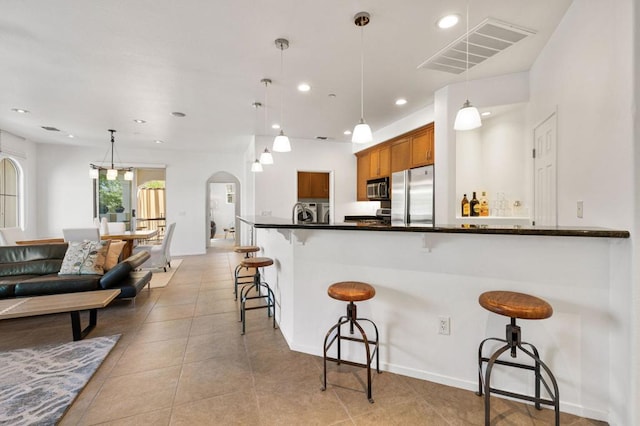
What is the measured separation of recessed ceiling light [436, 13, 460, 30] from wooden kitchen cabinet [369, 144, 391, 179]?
2.80 m

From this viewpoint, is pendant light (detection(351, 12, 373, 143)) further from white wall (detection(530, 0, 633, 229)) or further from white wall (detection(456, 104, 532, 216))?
white wall (detection(456, 104, 532, 216))

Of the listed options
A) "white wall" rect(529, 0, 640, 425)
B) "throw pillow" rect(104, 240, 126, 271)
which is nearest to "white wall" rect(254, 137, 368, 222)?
"throw pillow" rect(104, 240, 126, 271)

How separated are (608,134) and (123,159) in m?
8.62

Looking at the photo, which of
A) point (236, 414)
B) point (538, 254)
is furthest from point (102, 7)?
point (538, 254)

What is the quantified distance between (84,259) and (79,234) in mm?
1178

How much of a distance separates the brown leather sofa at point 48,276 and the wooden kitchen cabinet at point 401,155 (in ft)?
13.6

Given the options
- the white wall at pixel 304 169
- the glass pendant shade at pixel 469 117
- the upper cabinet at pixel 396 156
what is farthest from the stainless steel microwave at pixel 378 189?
the glass pendant shade at pixel 469 117

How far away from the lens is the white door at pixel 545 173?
2.58m

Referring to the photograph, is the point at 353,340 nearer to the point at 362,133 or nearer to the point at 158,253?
the point at 362,133

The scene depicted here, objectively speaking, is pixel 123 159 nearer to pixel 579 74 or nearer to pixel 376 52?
pixel 376 52

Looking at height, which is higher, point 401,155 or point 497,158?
point 401,155

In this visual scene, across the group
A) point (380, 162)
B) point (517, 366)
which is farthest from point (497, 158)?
point (517, 366)

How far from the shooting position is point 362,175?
6008mm

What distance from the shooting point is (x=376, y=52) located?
2.63 m
